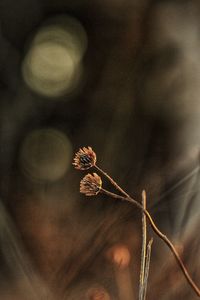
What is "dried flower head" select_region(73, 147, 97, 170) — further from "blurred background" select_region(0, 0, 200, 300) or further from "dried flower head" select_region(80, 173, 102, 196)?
"blurred background" select_region(0, 0, 200, 300)

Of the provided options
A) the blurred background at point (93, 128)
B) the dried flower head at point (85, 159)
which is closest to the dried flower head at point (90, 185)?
the dried flower head at point (85, 159)

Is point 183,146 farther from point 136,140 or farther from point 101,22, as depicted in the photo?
point 101,22

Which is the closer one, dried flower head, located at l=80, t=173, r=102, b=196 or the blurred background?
dried flower head, located at l=80, t=173, r=102, b=196

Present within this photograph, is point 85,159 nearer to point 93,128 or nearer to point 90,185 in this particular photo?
point 90,185

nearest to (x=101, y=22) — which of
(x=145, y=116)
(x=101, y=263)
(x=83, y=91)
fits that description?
(x=83, y=91)

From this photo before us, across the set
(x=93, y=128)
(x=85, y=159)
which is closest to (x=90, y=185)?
(x=85, y=159)

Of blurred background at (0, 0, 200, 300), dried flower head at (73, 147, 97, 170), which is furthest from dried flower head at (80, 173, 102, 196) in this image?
blurred background at (0, 0, 200, 300)

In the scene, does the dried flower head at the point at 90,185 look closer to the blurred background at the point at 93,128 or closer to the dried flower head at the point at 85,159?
the dried flower head at the point at 85,159

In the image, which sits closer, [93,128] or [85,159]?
[85,159]

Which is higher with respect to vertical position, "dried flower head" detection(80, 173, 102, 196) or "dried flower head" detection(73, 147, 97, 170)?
"dried flower head" detection(73, 147, 97, 170)
